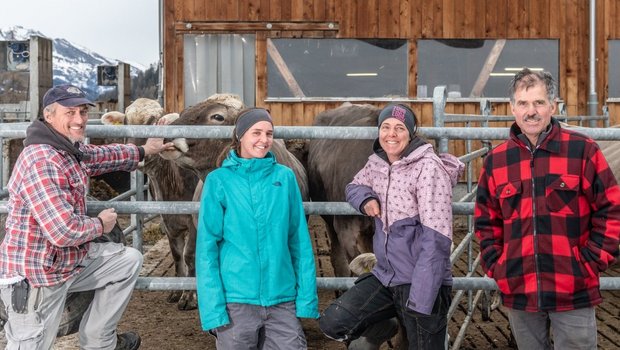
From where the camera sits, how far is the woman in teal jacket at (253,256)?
3.69m

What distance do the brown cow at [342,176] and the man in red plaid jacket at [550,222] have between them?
88.9 inches

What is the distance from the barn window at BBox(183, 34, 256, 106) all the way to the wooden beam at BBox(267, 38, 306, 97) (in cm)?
29

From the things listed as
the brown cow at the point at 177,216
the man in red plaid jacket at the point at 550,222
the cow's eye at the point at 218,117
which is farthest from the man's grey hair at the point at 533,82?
the brown cow at the point at 177,216

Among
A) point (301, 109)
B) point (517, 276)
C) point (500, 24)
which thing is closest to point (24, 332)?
point (517, 276)

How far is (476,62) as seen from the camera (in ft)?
43.1

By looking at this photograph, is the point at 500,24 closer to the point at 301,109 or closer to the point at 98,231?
the point at 301,109

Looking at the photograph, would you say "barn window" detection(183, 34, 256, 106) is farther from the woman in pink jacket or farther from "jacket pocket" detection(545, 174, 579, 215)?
"jacket pocket" detection(545, 174, 579, 215)

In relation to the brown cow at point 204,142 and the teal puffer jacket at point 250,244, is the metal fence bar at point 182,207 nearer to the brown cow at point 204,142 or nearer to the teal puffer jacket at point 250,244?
the teal puffer jacket at point 250,244

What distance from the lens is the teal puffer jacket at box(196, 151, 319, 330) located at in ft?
12.1

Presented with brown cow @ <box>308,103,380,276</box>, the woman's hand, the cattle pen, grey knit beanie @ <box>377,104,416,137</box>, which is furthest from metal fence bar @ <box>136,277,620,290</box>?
brown cow @ <box>308,103,380,276</box>

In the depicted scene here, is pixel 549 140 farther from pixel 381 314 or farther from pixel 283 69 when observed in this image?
pixel 283 69

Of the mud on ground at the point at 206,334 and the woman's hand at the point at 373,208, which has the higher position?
the woman's hand at the point at 373,208

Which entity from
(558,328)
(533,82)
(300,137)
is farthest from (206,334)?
(533,82)

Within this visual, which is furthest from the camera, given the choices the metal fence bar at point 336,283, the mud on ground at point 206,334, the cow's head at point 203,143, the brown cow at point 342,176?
the mud on ground at point 206,334
